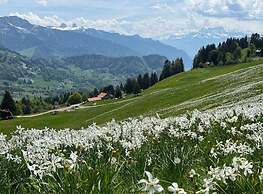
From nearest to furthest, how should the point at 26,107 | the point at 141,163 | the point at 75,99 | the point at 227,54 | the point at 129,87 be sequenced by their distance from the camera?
the point at 141,163, the point at 227,54, the point at 26,107, the point at 129,87, the point at 75,99

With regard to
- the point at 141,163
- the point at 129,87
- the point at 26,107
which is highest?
the point at 141,163

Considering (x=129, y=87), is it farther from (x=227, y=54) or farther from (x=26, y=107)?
(x=26, y=107)

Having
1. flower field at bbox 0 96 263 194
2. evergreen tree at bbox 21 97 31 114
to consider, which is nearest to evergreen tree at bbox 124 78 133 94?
evergreen tree at bbox 21 97 31 114

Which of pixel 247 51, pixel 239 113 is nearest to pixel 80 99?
pixel 247 51

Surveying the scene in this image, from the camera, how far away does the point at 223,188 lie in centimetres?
767

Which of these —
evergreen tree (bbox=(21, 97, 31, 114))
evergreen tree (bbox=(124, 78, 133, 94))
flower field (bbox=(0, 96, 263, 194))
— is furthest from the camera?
evergreen tree (bbox=(124, 78, 133, 94))

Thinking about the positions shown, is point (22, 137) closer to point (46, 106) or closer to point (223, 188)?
point (223, 188)

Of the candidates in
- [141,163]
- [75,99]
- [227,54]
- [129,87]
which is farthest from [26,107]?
[141,163]

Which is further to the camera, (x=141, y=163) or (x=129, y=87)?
(x=129, y=87)

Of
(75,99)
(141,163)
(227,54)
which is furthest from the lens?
(75,99)

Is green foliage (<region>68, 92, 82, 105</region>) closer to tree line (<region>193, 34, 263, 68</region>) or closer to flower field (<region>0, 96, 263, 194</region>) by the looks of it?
tree line (<region>193, 34, 263, 68</region>)

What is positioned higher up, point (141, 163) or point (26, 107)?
point (141, 163)

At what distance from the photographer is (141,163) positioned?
423 inches

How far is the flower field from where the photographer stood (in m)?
7.40
